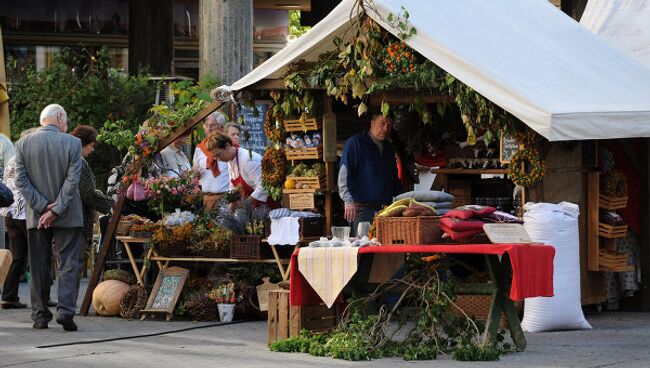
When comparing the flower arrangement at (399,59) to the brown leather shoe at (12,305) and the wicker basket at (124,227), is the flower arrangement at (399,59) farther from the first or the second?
the brown leather shoe at (12,305)

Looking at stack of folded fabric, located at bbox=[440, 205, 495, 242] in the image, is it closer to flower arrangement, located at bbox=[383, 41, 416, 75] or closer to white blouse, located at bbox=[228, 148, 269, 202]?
flower arrangement, located at bbox=[383, 41, 416, 75]

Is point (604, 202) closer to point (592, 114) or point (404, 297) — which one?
point (592, 114)

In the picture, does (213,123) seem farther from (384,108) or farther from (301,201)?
(384,108)

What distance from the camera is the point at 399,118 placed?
615 inches

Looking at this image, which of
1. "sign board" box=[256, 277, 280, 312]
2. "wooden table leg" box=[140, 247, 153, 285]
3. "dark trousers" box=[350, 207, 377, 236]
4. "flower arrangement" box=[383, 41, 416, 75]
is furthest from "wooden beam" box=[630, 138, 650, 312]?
"wooden table leg" box=[140, 247, 153, 285]

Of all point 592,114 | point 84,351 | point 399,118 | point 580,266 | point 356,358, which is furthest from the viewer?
point 399,118

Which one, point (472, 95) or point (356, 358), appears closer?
point (356, 358)

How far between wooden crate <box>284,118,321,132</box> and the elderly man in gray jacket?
216 centimetres

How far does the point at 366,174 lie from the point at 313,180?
0.60m

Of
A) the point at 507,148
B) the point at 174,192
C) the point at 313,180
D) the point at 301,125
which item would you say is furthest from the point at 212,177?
the point at 507,148

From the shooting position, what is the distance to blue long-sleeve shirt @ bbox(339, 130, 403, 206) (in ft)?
44.6

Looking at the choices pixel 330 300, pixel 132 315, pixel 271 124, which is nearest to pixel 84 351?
pixel 330 300

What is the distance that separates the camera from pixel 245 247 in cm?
1412

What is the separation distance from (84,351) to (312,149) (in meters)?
3.52
